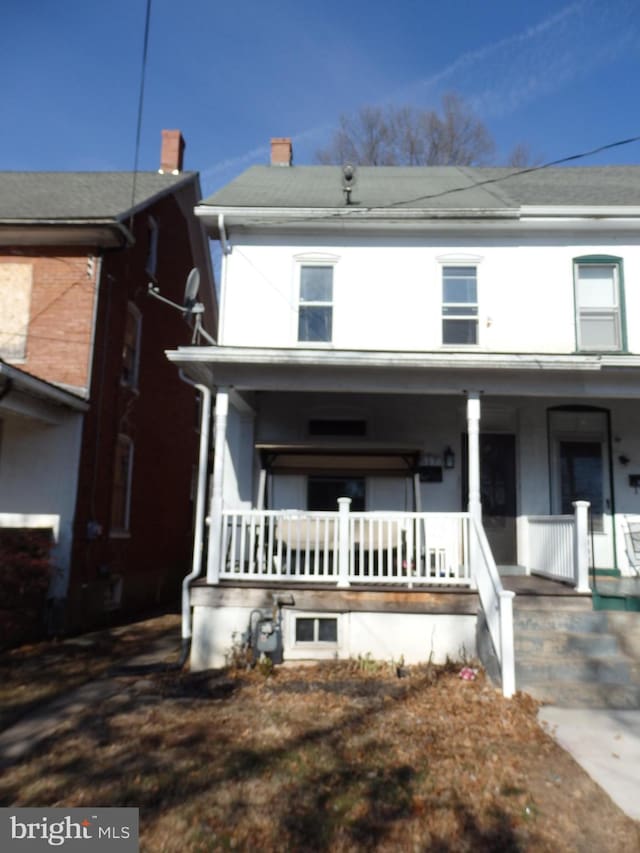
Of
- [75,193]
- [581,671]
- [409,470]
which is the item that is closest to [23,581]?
[409,470]

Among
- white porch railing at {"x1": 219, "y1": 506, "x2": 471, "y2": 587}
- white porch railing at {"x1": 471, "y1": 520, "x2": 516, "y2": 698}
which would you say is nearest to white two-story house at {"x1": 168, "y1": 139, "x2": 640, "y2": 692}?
white porch railing at {"x1": 219, "y1": 506, "x2": 471, "y2": 587}

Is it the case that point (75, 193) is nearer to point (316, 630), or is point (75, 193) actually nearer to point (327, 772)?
point (316, 630)

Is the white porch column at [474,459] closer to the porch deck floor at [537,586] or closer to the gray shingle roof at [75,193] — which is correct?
the porch deck floor at [537,586]

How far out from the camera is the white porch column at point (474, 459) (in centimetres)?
767

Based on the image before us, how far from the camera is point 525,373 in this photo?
823 centimetres

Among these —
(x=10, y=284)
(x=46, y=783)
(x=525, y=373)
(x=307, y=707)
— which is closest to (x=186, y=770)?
(x=46, y=783)

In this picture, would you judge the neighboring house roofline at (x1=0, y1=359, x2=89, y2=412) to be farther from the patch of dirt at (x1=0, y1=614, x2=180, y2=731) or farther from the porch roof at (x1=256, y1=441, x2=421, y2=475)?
the patch of dirt at (x1=0, y1=614, x2=180, y2=731)

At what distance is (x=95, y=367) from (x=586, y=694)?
29.3 ft

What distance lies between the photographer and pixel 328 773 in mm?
4363

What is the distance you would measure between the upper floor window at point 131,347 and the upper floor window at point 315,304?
427 cm

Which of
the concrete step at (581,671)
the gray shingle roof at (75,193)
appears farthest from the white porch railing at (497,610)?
the gray shingle roof at (75,193)

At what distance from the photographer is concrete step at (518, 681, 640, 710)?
5.90m

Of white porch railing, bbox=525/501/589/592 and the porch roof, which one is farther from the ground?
the porch roof

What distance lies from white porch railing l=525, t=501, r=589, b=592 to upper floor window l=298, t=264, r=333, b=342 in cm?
437
